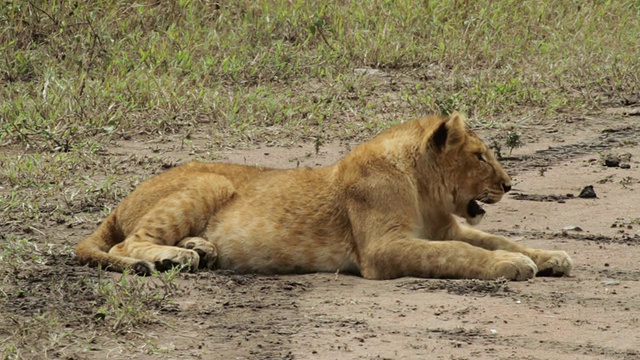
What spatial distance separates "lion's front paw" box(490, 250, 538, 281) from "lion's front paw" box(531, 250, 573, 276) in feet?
0.47

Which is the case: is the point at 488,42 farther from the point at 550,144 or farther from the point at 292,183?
the point at 292,183

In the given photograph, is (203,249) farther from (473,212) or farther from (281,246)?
(473,212)

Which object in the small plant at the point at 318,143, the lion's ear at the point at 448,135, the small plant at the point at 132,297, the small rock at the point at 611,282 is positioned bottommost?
the small plant at the point at 318,143

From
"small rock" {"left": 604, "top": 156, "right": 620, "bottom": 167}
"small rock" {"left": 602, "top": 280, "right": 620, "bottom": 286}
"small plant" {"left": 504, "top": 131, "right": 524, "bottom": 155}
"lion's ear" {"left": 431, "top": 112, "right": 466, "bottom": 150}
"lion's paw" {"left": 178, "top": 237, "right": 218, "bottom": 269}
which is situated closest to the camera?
"small rock" {"left": 602, "top": 280, "right": 620, "bottom": 286}

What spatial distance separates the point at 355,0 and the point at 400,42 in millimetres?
1047

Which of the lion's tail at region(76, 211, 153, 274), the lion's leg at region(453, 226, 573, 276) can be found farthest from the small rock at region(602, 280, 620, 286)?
the lion's tail at region(76, 211, 153, 274)

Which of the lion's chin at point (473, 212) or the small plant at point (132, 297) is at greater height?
the lion's chin at point (473, 212)

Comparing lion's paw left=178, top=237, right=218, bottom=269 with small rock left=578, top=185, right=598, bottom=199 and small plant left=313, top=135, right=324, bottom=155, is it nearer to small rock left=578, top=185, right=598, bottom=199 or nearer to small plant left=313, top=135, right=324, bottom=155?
small plant left=313, top=135, right=324, bottom=155

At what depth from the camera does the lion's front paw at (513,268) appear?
6.05 m

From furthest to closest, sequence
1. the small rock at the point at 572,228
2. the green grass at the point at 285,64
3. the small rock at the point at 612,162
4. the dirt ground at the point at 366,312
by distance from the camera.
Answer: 1. the green grass at the point at 285,64
2. the small rock at the point at 612,162
3. the small rock at the point at 572,228
4. the dirt ground at the point at 366,312

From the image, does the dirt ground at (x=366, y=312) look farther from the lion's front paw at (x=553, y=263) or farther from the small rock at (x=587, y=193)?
the small rock at (x=587, y=193)

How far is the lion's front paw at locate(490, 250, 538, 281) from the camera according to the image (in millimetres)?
6051

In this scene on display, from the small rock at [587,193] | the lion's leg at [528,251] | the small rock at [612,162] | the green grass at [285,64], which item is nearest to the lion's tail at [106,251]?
the lion's leg at [528,251]

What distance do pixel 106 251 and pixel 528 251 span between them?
218cm
